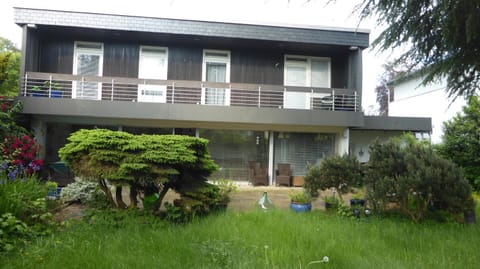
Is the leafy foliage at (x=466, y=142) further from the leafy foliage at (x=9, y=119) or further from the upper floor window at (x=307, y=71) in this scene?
the leafy foliage at (x=9, y=119)

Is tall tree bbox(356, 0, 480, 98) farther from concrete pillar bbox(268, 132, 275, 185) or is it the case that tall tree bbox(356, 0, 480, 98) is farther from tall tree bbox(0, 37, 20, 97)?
tall tree bbox(0, 37, 20, 97)

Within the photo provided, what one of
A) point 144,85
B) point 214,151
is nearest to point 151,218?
point 214,151

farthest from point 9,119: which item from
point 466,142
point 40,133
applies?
point 466,142

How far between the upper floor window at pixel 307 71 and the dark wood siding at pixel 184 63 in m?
3.58

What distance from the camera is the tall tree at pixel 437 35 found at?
350cm

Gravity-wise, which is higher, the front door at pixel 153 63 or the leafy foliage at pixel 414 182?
the front door at pixel 153 63

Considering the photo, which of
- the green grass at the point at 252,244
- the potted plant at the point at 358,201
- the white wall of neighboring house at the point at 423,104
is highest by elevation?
the white wall of neighboring house at the point at 423,104

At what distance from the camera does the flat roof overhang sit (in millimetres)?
9312

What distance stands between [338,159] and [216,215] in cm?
258

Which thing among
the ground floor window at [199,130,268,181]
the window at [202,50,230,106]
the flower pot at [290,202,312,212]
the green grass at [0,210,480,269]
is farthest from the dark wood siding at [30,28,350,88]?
the green grass at [0,210,480,269]

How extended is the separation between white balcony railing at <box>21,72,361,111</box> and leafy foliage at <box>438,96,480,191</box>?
9.56 ft

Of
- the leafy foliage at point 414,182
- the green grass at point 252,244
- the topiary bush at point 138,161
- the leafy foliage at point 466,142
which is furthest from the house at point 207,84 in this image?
the green grass at point 252,244

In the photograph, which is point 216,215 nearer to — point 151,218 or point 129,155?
point 151,218

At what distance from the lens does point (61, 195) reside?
21.3 feet
